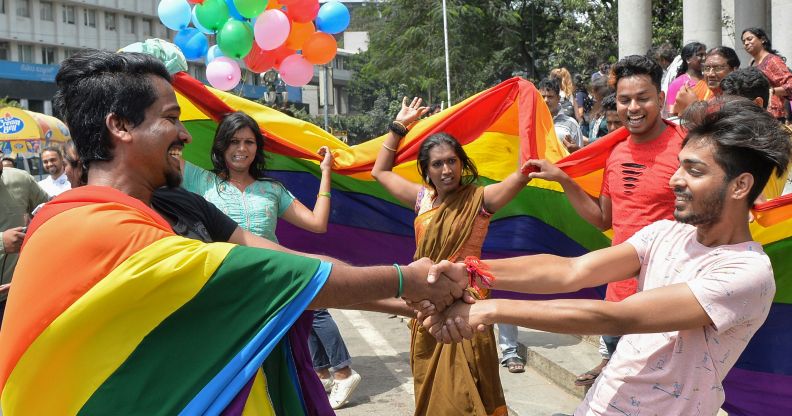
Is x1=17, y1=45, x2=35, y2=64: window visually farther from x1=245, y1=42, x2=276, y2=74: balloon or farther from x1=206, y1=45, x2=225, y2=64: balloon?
x1=245, y1=42, x2=276, y2=74: balloon

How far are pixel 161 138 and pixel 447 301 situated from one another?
1083 mm

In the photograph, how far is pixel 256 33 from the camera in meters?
8.59

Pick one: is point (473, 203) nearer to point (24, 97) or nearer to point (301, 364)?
point (301, 364)

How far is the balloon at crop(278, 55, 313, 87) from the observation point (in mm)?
9398

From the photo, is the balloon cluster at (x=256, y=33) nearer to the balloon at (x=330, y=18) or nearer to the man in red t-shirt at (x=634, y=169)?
the balloon at (x=330, y=18)

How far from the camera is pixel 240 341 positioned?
2.33 meters

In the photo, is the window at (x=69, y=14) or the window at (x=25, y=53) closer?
the window at (x=25, y=53)

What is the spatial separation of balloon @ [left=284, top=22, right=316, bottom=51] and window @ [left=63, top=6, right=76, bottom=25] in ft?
184

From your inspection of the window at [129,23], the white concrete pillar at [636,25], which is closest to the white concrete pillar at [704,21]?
the white concrete pillar at [636,25]

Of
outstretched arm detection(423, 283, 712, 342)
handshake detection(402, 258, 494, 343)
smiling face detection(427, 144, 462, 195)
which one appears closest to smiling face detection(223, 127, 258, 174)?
smiling face detection(427, 144, 462, 195)

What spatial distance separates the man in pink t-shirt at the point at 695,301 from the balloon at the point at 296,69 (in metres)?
6.84

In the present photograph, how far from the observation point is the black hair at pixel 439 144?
5.31 m

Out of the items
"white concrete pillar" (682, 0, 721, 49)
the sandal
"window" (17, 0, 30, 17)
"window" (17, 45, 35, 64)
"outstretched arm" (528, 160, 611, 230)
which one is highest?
"window" (17, 0, 30, 17)

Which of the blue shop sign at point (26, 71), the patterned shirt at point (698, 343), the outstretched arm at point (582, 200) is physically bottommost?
the patterned shirt at point (698, 343)
